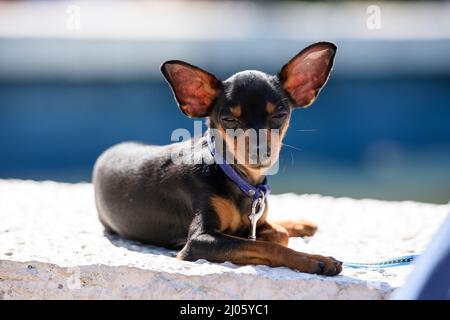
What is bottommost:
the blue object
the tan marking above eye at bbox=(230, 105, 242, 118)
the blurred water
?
the blurred water

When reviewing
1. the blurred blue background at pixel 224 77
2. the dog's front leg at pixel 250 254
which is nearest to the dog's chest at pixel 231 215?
the dog's front leg at pixel 250 254

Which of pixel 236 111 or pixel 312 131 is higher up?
pixel 236 111

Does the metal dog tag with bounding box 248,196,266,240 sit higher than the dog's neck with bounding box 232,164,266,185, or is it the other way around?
the dog's neck with bounding box 232,164,266,185

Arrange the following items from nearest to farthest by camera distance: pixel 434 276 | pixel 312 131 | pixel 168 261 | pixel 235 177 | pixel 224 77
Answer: pixel 434 276 → pixel 168 261 → pixel 235 177 → pixel 312 131 → pixel 224 77

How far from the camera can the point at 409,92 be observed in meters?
11.7

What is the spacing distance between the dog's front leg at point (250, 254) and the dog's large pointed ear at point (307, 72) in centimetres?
84

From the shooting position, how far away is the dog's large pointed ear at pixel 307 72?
387cm

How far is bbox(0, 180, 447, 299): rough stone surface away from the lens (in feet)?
11.0

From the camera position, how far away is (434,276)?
277 centimetres

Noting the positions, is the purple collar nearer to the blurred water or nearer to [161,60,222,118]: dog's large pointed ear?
[161,60,222,118]: dog's large pointed ear

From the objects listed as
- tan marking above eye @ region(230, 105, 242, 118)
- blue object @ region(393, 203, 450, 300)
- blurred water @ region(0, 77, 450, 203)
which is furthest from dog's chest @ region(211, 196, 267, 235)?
blurred water @ region(0, 77, 450, 203)

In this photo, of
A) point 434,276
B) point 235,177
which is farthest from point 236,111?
point 434,276

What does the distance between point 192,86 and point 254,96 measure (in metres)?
0.38

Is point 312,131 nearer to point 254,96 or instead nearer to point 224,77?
point 224,77
